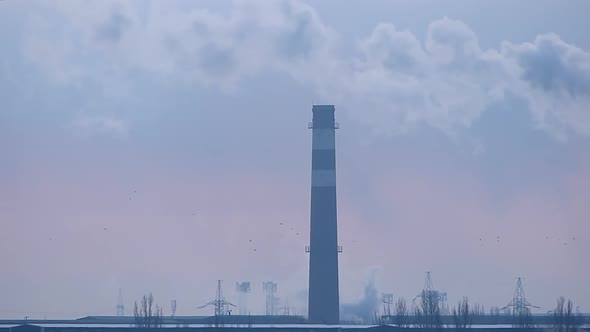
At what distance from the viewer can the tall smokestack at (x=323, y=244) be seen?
56562 millimetres

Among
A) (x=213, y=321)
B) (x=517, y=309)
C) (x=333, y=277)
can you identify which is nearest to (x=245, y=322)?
(x=213, y=321)

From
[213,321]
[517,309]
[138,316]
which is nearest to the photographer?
[138,316]

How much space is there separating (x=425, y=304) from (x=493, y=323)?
622 centimetres

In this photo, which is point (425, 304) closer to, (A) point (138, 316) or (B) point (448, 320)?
(B) point (448, 320)

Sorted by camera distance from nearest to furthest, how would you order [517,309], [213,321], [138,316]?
[138,316] < [213,321] < [517,309]

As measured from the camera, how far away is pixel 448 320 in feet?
186

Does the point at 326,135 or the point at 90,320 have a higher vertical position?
the point at 326,135

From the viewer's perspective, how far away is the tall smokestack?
5656cm

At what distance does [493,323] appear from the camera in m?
61.8

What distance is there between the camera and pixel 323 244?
186 ft
